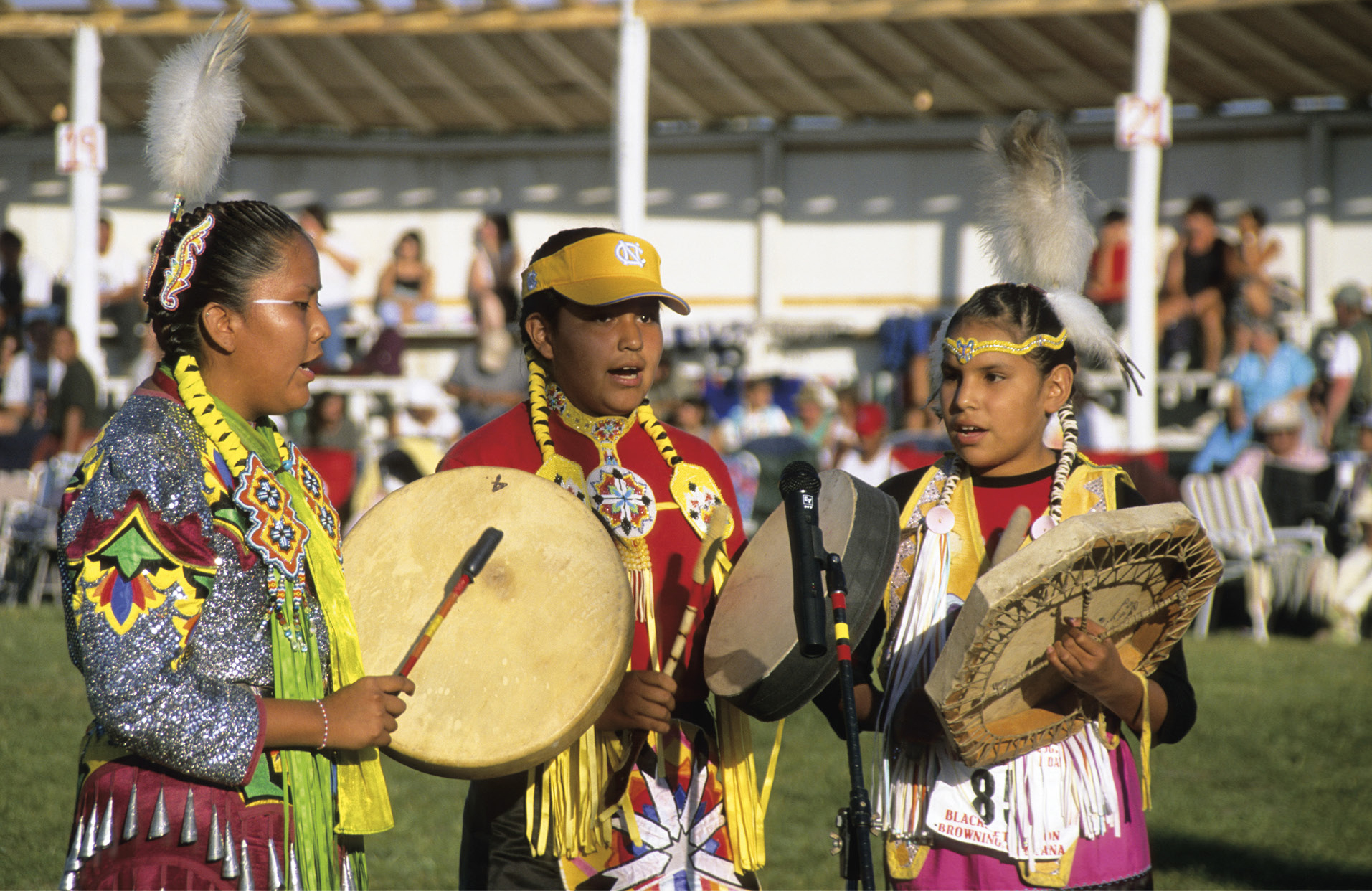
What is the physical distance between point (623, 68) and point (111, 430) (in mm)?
9551

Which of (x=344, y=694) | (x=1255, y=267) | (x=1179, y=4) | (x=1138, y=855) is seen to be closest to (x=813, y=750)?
(x=1138, y=855)

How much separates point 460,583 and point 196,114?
1026 millimetres

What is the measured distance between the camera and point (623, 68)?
11.2 meters

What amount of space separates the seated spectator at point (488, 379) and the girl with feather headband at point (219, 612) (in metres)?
7.89

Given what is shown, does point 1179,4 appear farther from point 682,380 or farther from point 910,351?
point 682,380

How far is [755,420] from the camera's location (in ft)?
40.8

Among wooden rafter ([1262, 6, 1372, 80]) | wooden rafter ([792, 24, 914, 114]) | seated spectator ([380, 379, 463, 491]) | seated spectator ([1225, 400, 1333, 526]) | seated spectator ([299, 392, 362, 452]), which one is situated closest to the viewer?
seated spectator ([1225, 400, 1333, 526])

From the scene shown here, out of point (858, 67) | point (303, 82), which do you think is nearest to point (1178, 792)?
point (858, 67)

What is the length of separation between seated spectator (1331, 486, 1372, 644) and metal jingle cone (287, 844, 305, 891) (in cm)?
830

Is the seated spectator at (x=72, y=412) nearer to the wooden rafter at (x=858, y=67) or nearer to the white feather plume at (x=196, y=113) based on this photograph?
the wooden rafter at (x=858, y=67)

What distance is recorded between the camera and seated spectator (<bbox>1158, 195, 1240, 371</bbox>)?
1197 cm

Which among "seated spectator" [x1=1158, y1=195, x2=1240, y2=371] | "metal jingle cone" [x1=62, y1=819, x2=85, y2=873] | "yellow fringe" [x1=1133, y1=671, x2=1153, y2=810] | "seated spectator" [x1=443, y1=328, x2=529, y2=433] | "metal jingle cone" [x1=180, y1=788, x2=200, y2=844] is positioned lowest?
"metal jingle cone" [x1=62, y1=819, x2=85, y2=873]

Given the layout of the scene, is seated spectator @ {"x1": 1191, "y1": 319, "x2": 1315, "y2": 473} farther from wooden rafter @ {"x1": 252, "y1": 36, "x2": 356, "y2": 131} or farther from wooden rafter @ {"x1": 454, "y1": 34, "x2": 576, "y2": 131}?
wooden rafter @ {"x1": 252, "y1": 36, "x2": 356, "y2": 131}

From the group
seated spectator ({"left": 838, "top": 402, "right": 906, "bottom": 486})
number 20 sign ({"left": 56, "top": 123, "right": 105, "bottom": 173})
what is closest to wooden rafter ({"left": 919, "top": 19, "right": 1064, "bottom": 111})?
seated spectator ({"left": 838, "top": 402, "right": 906, "bottom": 486})
